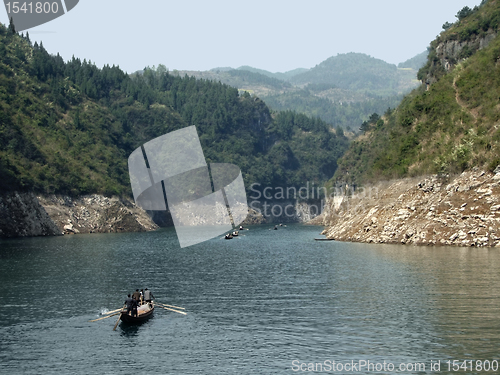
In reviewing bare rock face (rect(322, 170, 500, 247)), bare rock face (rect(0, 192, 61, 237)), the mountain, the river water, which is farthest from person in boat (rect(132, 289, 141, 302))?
bare rock face (rect(0, 192, 61, 237))

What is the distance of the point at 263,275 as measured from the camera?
78.6 m

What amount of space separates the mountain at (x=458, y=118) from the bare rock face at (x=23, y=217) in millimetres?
95344

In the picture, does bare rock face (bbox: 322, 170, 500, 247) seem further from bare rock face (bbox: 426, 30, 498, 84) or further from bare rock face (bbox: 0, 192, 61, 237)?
bare rock face (bbox: 0, 192, 61, 237)

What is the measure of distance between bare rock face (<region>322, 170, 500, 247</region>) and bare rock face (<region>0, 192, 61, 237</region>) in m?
91.9

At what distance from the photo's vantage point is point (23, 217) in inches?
6348

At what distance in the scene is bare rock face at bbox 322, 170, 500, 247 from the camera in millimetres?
95188

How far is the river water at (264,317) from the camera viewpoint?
39.6 meters

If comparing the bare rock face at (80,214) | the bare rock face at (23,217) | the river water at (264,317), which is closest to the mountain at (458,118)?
the river water at (264,317)

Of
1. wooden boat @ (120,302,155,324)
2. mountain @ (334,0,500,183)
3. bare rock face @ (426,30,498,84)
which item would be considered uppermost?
bare rock face @ (426,30,498,84)

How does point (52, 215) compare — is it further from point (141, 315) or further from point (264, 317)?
point (264, 317)

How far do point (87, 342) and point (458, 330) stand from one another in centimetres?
A: 2925

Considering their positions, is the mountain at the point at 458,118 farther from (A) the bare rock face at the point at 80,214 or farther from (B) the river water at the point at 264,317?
(A) the bare rock face at the point at 80,214

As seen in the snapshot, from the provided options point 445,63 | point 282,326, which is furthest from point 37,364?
point 445,63

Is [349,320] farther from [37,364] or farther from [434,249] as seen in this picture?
[434,249]
